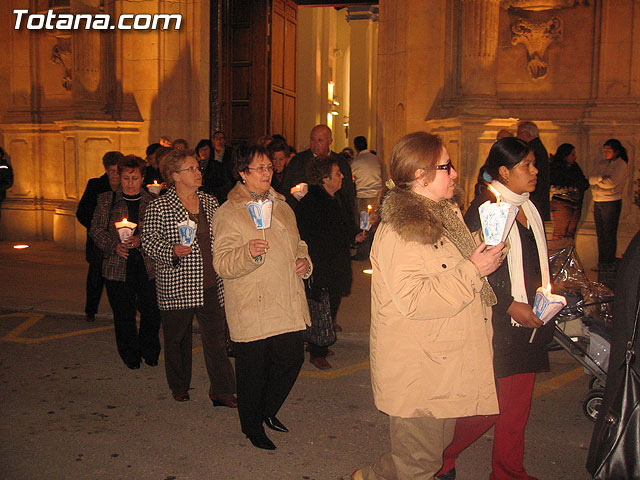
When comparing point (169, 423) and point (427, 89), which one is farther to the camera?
point (427, 89)

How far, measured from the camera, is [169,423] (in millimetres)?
5297

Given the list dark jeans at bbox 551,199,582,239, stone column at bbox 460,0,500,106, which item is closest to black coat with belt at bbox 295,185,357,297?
dark jeans at bbox 551,199,582,239

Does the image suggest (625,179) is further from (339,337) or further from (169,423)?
(169,423)

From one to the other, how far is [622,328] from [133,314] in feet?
15.3

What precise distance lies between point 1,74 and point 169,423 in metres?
12.1

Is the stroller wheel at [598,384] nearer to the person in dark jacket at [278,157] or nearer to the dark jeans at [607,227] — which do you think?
the person in dark jacket at [278,157]

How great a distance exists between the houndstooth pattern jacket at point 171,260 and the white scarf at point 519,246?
232 centimetres

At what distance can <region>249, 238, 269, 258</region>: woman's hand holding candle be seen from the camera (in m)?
4.32

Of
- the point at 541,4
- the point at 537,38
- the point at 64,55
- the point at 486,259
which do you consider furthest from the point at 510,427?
the point at 64,55

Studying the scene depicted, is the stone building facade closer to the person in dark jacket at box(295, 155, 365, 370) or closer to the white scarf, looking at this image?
the person in dark jacket at box(295, 155, 365, 370)

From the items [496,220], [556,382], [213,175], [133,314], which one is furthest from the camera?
[213,175]

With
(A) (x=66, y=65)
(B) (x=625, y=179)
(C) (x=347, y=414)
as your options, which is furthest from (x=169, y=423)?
(A) (x=66, y=65)

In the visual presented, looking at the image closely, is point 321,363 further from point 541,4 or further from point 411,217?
point 541,4

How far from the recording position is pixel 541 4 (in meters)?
11.7
